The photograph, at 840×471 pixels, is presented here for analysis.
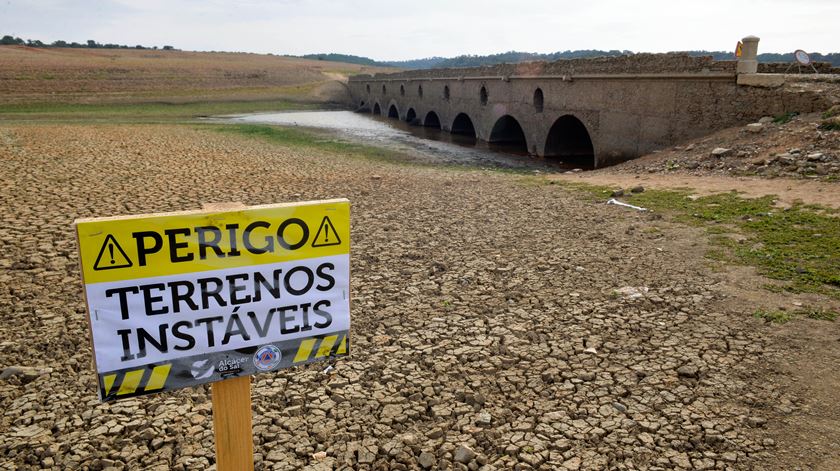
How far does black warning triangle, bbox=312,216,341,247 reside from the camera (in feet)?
8.11

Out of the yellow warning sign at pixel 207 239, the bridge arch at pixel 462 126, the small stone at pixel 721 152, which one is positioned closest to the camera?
the yellow warning sign at pixel 207 239

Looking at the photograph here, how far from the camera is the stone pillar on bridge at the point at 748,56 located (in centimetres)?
1342

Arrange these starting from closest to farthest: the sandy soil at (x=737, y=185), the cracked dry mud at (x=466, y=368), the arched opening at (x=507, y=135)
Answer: the cracked dry mud at (x=466, y=368) → the sandy soil at (x=737, y=185) → the arched opening at (x=507, y=135)

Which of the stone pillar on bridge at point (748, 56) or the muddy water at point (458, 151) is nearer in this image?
the stone pillar on bridge at point (748, 56)

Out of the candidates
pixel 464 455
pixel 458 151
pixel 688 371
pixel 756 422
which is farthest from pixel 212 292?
pixel 458 151

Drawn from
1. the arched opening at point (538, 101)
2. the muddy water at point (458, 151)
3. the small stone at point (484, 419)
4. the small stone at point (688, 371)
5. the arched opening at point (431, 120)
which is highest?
the arched opening at point (538, 101)

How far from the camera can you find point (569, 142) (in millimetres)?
24375

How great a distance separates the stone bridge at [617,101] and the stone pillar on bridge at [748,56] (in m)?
0.02

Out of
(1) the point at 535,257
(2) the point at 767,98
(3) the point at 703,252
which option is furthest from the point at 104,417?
(2) the point at 767,98

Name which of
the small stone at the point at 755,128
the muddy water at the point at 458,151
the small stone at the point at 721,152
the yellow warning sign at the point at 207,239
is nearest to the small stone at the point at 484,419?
the yellow warning sign at the point at 207,239

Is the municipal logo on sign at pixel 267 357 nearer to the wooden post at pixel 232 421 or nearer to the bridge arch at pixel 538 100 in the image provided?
the wooden post at pixel 232 421

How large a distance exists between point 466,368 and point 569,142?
21058 mm

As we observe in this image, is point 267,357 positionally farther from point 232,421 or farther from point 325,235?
point 325,235

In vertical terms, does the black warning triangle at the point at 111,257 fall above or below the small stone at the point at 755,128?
below
